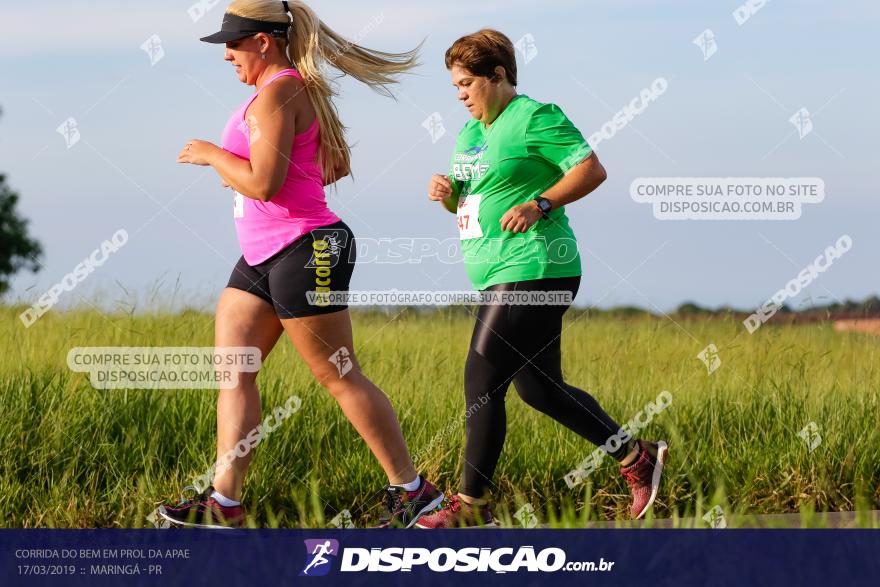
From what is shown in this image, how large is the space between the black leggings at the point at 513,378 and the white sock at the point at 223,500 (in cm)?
94

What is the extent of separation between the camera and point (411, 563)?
3918 millimetres

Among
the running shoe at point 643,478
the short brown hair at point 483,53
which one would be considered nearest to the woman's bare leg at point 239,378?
the short brown hair at point 483,53

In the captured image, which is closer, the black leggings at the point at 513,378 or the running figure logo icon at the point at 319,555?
the running figure logo icon at the point at 319,555

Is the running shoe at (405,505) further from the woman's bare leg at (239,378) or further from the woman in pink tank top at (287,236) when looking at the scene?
the woman's bare leg at (239,378)

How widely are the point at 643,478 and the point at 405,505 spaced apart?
1061mm

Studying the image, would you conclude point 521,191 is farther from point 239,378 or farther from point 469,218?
point 239,378

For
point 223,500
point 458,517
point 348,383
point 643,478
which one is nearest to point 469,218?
point 348,383

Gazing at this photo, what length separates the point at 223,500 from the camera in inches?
173

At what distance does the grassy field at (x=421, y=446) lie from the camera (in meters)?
4.80

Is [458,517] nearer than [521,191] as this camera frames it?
No

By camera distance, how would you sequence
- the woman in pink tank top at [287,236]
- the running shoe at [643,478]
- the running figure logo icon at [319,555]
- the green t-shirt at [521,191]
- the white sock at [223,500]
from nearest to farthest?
the running figure logo icon at [319,555] < the woman in pink tank top at [287,236] < the green t-shirt at [521,191] < the white sock at [223,500] < the running shoe at [643,478]

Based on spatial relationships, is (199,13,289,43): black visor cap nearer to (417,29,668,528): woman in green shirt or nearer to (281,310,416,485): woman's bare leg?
(417,29,668,528): woman in green shirt

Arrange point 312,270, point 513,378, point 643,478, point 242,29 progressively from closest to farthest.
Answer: point 312,270 → point 242,29 → point 513,378 → point 643,478

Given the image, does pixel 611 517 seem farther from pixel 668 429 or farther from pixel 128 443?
pixel 128 443
